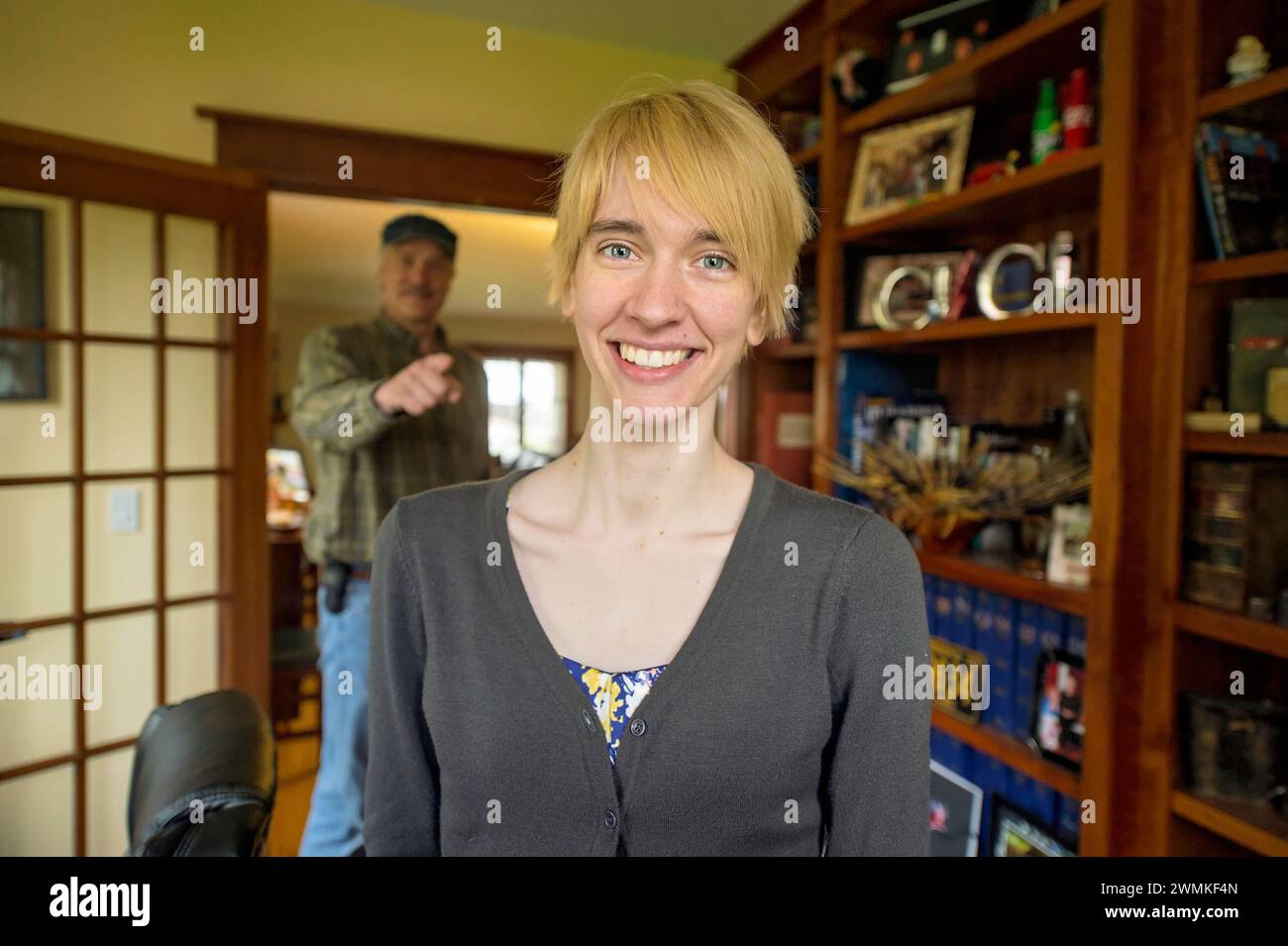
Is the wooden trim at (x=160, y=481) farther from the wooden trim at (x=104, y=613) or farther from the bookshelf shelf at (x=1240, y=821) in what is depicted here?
the bookshelf shelf at (x=1240, y=821)

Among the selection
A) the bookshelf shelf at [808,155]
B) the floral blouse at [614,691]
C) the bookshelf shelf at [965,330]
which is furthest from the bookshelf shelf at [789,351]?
the floral blouse at [614,691]

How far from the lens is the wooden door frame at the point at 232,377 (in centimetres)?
177

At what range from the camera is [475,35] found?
1882 millimetres

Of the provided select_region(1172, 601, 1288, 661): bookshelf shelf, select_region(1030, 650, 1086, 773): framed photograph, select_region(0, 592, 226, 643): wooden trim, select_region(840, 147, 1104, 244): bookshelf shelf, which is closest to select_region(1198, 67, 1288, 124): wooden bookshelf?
select_region(840, 147, 1104, 244): bookshelf shelf

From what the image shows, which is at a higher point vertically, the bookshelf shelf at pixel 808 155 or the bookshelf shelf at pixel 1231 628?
the bookshelf shelf at pixel 808 155

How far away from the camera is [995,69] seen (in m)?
1.46

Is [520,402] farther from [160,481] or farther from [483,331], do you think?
[160,481]

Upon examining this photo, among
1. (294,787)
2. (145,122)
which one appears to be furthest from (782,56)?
(294,787)

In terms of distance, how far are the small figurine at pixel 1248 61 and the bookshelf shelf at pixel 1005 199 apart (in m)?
0.18

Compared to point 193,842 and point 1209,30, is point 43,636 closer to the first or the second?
point 193,842

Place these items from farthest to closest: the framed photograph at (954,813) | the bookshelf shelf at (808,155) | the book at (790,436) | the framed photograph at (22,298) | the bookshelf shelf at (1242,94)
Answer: the book at (790,436) → the bookshelf shelf at (808,155) → the framed photograph at (22,298) → the framed photograph at (954,813) → the bookshelf shelf at (1242,94)

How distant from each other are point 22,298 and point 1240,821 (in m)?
2.33
